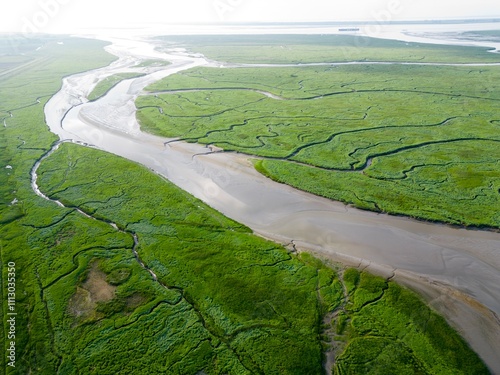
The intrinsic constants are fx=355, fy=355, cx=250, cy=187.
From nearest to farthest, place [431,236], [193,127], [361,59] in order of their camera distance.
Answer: [431,236] < [193,127] < [361,59]

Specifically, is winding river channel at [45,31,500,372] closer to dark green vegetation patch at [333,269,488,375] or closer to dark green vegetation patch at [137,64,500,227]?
dark green vegetation patch at [333,269,488,375]

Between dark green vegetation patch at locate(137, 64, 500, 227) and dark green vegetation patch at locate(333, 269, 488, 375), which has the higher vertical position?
dark green vegetation patch at locate(137, 64, 500, 227)

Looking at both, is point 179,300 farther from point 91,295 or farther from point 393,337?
point 393,337

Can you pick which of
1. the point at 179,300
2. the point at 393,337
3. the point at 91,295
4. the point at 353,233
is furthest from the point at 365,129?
the point at 91,295

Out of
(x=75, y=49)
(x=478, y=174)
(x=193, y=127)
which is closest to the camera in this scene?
(x=478, y=174)

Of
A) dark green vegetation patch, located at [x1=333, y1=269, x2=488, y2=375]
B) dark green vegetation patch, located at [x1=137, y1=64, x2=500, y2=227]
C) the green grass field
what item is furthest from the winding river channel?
dark green vegetation patch, located at [x1=137, y1=64, x2=500, y2=227]

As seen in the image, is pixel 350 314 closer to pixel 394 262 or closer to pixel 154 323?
pixel 394 262

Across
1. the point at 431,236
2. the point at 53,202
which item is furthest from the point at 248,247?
the point at 53,202
